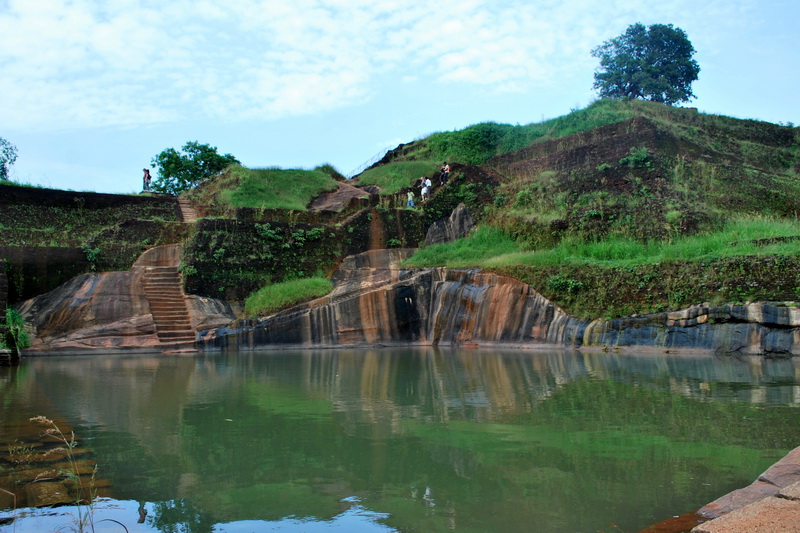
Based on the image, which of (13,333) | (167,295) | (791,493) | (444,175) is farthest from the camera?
(444,175)

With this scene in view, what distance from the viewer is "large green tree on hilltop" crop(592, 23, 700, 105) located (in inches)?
1639

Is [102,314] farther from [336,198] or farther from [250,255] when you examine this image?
[336,198]

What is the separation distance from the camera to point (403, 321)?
67.5ft

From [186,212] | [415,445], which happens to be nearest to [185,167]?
[186,212]

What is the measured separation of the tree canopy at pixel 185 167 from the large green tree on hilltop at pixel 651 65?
2644 centimetres

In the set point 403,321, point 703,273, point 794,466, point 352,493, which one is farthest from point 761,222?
point 352,493

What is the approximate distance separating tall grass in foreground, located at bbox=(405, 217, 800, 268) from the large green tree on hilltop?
76.4 feet

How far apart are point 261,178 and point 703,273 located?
20.0 m


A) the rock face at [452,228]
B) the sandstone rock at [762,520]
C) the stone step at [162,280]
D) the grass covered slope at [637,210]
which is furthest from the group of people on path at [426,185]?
the sandstone rock at [762,520]

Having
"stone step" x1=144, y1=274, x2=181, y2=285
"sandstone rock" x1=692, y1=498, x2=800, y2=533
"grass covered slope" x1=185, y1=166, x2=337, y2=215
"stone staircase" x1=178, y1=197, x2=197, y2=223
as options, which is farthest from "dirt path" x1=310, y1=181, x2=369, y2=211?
"sandstone rock" x1=692, y1=498, x2=800, y2=533

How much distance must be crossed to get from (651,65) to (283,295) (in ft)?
106

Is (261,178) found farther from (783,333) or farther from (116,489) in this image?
(116,489)

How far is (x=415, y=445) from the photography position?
653 cm

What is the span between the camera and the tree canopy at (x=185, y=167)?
39094mm
